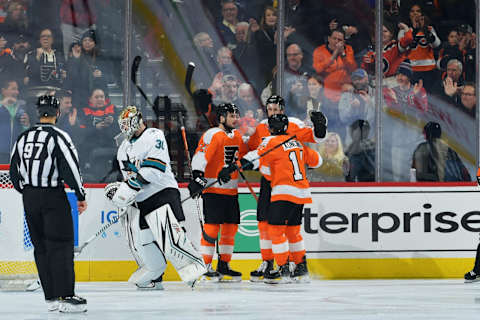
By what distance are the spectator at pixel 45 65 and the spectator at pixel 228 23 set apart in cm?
161

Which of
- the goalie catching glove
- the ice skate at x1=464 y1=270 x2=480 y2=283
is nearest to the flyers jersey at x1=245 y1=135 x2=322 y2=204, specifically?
the goalie catching glove

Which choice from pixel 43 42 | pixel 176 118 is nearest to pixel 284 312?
pixel 176 118

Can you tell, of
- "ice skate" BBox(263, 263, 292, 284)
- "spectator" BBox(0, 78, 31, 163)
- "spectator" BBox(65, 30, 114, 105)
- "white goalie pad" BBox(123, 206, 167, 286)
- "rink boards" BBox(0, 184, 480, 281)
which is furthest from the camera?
"spectator" BBox(65, 30, 114, 105)

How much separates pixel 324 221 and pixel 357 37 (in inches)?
99.5

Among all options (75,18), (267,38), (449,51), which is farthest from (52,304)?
(449,51)

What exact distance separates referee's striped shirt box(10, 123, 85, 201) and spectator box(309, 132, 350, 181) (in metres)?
4.42

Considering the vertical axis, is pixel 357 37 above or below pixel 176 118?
above

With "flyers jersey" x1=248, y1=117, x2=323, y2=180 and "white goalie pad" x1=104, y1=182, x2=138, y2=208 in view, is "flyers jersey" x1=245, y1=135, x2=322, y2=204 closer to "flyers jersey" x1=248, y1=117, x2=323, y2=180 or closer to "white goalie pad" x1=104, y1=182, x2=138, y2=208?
"flyers jersey" x1=248, y1=117, x2=323, y2=180

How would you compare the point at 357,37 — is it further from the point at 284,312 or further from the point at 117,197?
the point at 284,312

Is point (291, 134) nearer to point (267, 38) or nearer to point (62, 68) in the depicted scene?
point (267, 38)

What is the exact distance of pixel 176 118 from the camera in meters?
9.79

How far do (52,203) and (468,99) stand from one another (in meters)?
5.52

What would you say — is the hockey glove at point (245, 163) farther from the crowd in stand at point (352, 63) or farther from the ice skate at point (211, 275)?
the crowd in stand at point (352, 63)

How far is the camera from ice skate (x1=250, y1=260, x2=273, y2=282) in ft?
25.7
